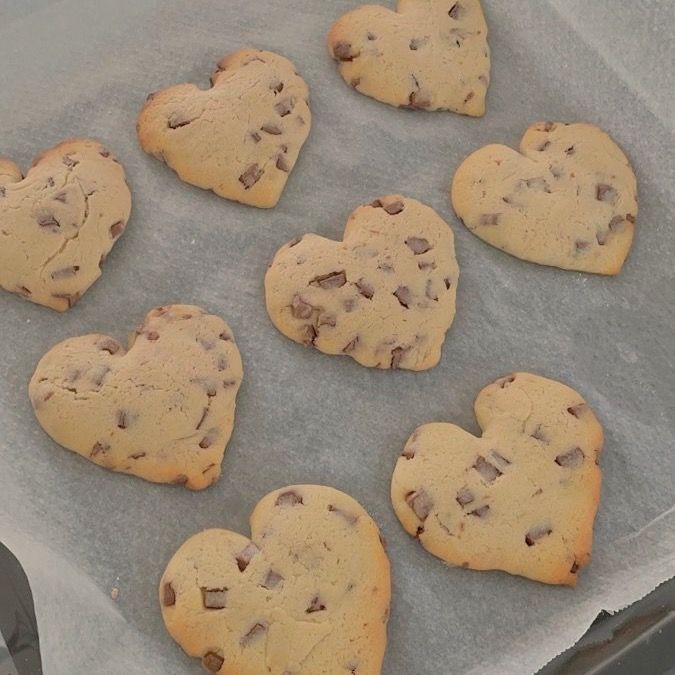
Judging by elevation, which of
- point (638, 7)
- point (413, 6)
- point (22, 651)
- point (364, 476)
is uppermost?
point (638, 7)

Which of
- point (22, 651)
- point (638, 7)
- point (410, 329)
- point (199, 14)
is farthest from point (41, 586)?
point (638, 7)

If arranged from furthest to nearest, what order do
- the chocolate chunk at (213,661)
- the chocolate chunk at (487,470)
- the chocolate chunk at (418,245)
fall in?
1. the chocolate chunk at (418,245)
2. the chocolate chunk at (487,470)
3. the chocolate chunk at (213,661)

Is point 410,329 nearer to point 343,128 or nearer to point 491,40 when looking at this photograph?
point 343,128

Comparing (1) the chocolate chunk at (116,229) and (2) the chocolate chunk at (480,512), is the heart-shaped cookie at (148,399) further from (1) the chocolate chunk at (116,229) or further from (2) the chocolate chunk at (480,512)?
(2) the chocolate chunk at (480,512)

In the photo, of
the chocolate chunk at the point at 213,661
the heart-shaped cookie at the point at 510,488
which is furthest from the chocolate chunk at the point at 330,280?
the chocolate chunk at the point at 213,661

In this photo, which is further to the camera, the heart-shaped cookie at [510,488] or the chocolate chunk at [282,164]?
the chocolate chunk at [282,164]

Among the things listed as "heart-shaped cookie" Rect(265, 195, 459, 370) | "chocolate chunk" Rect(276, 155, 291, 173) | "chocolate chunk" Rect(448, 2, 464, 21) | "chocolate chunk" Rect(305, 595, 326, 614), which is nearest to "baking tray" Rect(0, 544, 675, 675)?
"chocolate chunk" Rect(305, 595, 326, 614)
